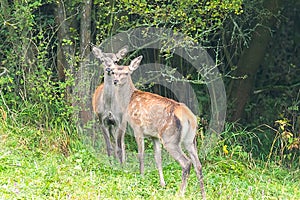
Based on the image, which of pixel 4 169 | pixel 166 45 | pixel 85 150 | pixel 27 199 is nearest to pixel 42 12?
pixel 166 45

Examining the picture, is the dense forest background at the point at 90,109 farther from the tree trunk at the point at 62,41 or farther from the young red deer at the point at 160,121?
the young red deer at the point at 160,121

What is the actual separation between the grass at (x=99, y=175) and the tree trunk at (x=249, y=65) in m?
2.25

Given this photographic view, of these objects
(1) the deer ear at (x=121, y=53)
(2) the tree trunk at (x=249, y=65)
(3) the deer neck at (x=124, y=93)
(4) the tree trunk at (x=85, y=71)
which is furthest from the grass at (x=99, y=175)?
(2) the tree trunk at (x=249, y=65)

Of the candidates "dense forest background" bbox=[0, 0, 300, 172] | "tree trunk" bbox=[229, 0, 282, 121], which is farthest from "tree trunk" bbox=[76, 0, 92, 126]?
"tree trunk" bbox=[229, 0, 282, 121]

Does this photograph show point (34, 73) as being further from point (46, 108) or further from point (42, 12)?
point (42, 12)

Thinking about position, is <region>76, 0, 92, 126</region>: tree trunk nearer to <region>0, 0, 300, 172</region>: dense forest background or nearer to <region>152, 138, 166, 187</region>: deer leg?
<region>0, 0, 300, 172</region>: dense forest background

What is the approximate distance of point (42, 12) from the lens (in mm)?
Answer: 11203

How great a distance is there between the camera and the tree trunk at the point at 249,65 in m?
11.7

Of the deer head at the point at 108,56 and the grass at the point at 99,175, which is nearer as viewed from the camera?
the grass at the point at 99,175

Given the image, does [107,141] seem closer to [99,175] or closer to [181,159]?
[99,175]

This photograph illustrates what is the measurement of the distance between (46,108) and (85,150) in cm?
116

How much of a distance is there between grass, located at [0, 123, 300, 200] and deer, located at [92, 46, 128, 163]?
224 millimetres

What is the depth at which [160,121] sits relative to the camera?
8.31 meters

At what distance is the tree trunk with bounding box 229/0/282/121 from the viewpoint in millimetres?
11688
